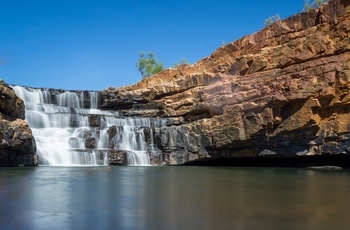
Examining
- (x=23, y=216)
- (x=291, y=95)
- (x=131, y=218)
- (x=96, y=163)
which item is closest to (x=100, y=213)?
(x=131, y=218)

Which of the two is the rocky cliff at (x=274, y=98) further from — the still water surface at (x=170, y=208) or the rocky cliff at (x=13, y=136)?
the still water surface at (x=170, y=208)

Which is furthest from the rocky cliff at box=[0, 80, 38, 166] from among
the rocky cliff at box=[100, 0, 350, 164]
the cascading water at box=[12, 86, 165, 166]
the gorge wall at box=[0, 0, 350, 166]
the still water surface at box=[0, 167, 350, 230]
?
the still water surface at box=[0, 167, 350, 230]

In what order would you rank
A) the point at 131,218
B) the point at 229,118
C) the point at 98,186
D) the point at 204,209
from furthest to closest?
the point at 229,118
the point at 98,186
the point at 204,209
the point at 131,218

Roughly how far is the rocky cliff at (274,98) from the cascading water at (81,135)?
71.1 inches

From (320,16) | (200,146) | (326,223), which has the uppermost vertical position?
(320,16)

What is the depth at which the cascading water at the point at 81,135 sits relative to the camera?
77.7ft

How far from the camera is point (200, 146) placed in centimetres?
2669

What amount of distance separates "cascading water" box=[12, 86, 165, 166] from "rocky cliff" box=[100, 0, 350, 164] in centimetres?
181

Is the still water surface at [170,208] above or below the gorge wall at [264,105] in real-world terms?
below

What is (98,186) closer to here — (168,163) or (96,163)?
(96,163)

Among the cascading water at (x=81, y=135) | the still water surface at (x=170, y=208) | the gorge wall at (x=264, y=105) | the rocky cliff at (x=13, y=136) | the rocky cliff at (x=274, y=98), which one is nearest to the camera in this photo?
the still water surface at (x=170, y=208)

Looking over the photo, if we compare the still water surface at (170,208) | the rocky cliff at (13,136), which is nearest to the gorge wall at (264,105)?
the rocky cliff at (13,136)

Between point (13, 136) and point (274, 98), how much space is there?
16185 mm

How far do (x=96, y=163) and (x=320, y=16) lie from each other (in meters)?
17.9
